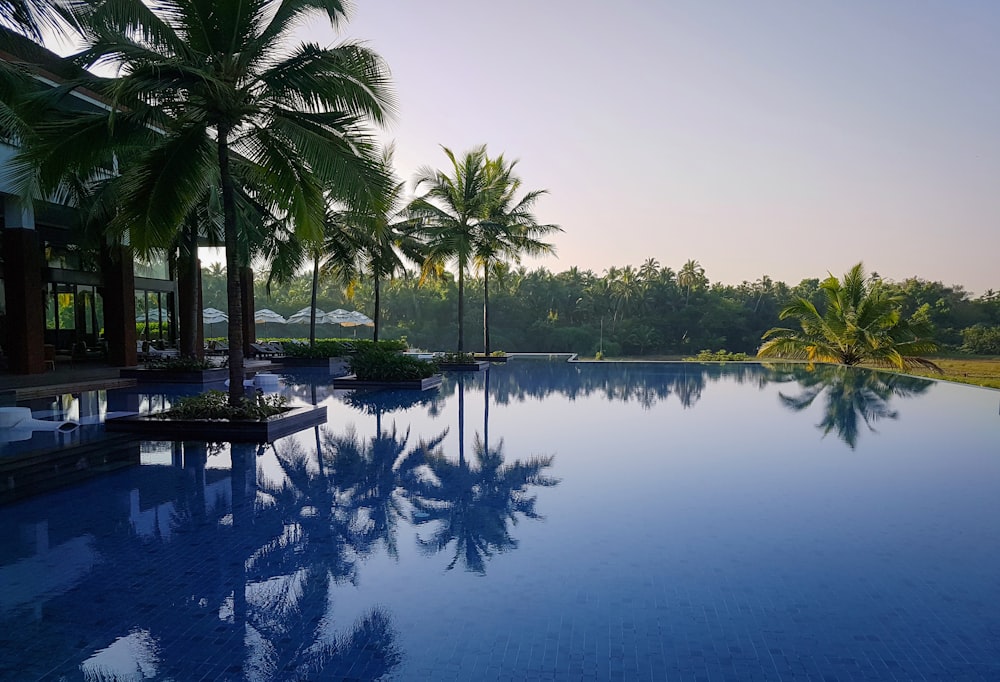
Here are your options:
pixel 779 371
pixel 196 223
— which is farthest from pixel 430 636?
pixel 779 371

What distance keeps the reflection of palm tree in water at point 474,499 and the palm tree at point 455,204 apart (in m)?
12.9

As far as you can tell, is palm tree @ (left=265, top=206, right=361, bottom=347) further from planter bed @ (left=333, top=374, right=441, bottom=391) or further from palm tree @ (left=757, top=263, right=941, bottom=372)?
palm tree @ (left=757, top=263, right=941, bottom=372)

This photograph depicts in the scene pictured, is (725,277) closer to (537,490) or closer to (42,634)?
(537,490)

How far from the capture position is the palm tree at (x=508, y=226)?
2094 cm

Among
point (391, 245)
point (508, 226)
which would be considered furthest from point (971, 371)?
point (391, 245)

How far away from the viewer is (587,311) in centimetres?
4816

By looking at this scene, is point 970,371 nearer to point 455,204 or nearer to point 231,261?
point 455,204

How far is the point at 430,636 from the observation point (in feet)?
10.9

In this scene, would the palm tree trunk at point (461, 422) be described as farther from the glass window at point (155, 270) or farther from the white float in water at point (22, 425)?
the glass window at point (155, 270)

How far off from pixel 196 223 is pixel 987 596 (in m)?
15.9

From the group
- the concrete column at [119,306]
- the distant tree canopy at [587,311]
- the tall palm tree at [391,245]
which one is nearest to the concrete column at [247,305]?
the tall palm tree at [391,245]

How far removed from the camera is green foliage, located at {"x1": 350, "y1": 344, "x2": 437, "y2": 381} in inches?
611

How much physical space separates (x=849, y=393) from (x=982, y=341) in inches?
1232

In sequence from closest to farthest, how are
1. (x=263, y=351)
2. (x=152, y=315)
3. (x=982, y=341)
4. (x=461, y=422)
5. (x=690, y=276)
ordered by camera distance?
(x=461, y=422)
(x=263, y=351)
(x=152, y=315)
(x=982, y=341)
(x=690, y=276)
